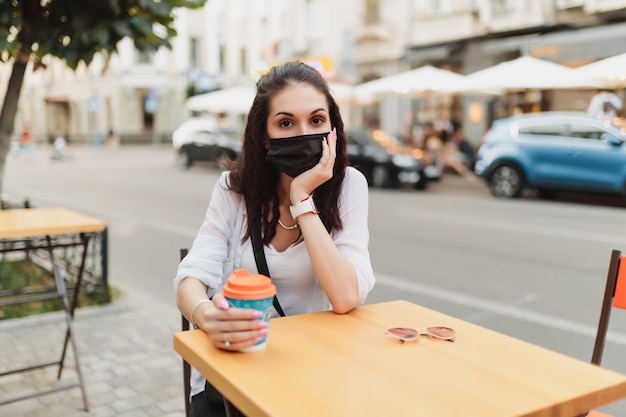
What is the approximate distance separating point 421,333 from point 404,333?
2.7 inches

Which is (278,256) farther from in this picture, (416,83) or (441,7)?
(441,7)

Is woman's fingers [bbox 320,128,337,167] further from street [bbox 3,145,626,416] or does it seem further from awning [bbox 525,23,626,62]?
awning [bbox 525,23,626,62]

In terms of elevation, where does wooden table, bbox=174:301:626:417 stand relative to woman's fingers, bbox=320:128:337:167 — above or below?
below

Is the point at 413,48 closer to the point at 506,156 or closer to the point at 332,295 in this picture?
the point at 506,156

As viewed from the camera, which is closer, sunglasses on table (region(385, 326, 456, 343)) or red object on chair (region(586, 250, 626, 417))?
sunglasses on table (region(385, 326, 456, 343))

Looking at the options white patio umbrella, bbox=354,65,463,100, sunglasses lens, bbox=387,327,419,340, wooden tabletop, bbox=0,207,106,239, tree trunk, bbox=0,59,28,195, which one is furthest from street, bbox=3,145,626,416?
white patio umbrella, bbox=354,65,463,100

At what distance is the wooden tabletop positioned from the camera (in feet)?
11.6

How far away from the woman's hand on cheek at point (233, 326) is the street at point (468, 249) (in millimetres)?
563

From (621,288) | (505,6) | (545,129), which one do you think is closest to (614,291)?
(621,288)

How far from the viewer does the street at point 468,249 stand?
563 cm

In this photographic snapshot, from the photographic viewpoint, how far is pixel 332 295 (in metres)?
2.20

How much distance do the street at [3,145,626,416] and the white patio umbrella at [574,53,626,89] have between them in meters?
2.58

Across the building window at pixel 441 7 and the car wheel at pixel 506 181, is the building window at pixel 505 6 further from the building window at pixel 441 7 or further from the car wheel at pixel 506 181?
the car wheel at pixel 506 181

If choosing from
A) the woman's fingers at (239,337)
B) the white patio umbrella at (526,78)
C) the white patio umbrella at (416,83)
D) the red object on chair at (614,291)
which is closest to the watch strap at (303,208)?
the woman's fingers at (239,337)
